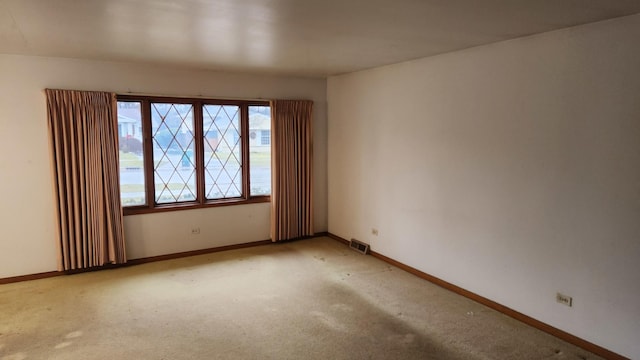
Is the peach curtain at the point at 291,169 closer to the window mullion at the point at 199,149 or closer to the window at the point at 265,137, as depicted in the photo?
the window at the point at 265,137

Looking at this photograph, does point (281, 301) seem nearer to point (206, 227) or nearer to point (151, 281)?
point (151, 281)

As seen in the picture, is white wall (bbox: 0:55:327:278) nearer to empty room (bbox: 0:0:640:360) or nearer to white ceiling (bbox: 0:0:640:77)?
empty room (bbox: 0:0:640:360)

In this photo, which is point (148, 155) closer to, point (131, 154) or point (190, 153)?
point (131, 154)

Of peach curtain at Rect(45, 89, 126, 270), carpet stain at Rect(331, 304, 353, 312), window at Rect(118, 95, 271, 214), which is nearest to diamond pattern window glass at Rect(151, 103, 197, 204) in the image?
window at Rect(118, 95, 271, 214)

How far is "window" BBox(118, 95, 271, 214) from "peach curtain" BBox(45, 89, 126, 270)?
22 centimetres

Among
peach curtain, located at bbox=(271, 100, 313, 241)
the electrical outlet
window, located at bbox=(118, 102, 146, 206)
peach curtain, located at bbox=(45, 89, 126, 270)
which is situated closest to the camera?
the electrical outlet

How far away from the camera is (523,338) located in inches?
122

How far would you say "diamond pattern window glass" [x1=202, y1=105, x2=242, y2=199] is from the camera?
5.14 m

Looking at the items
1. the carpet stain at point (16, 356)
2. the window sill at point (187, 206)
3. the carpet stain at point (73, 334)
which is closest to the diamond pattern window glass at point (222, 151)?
the window sill at point (187, 206)

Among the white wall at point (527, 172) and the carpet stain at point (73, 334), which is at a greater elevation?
the white wall at point (527, 172)

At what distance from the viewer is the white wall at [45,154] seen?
407 centimetres

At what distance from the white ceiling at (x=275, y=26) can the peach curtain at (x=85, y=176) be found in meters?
0.55

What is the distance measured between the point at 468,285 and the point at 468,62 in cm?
207

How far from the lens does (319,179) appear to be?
19.4ft
